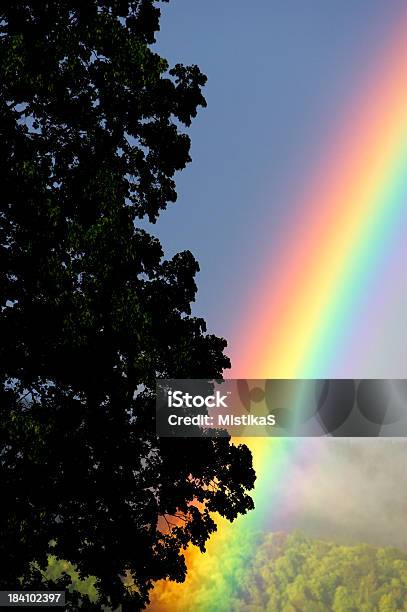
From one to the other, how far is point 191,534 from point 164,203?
8302 millimetres

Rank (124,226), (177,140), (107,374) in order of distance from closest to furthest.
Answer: (124,226) → (107,374) → (177,140)

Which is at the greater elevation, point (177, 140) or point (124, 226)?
point (177, 140)

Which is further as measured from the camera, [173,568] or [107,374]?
[173,568]

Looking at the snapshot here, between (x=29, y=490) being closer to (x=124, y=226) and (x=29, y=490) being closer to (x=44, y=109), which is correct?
(x=124, y=226)

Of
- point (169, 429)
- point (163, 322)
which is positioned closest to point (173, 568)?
point (169, 429)

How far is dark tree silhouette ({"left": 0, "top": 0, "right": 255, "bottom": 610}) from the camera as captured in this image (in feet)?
53.7

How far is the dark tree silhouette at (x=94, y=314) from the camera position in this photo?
53.7 feet

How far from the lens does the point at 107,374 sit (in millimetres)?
18000

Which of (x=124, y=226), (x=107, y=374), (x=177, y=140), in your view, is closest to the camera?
(x=124, y=226)

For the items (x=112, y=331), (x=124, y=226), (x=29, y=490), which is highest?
(x=124, y=226)

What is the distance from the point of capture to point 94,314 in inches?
643

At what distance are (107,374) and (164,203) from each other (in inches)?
179

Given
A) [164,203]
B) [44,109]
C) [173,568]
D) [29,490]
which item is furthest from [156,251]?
[173,568]

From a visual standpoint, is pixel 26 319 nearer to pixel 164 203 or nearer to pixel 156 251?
pixel 156 251
